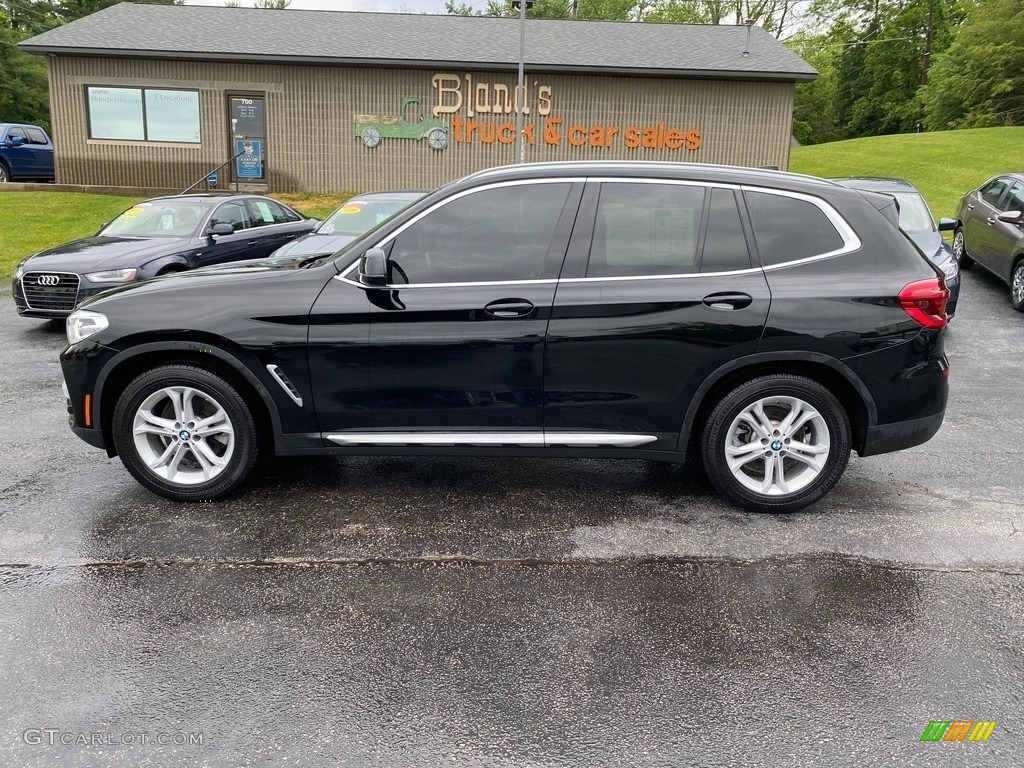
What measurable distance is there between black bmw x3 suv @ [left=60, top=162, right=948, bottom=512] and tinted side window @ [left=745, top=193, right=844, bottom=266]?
12 millimetres

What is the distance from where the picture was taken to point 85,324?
176 inches

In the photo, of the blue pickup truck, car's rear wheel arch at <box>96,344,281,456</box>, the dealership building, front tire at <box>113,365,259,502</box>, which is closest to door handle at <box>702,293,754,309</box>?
car's rear wheel arch at <box>96,344,281,456</box>

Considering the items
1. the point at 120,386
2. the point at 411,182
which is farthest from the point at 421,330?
the point at 411,182

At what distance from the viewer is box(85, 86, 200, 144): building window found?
2089cm

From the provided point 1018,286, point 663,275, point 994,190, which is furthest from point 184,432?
point 994,190

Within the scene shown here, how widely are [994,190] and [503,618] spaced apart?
1182 centimetres

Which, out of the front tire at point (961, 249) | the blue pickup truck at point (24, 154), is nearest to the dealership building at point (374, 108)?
the blue pickup truck at point (24, 154)

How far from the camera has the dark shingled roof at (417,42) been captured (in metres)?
20.6

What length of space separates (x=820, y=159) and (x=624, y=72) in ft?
37.9

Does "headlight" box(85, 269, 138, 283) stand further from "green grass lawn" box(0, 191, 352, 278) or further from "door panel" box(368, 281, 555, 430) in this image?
"door panel" box(368, 281, 555, 430)

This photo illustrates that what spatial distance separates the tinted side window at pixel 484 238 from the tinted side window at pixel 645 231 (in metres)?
0.26

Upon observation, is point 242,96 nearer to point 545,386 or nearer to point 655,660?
point 545,386

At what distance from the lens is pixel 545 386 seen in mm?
4336

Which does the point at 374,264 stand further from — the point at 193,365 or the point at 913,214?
the point at 913,214
